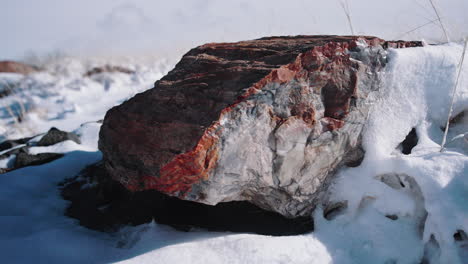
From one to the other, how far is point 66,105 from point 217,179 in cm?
680

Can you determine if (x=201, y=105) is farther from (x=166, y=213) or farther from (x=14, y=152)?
(x=14, y=152)

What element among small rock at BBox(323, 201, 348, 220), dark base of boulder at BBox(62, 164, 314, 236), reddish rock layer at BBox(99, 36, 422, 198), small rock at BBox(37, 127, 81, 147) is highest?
reddish rock layer at BBox(99, 36, 422, 198)

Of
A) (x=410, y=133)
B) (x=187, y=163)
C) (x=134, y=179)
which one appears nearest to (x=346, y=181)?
(x=410, y=133)

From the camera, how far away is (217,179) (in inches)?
70.6

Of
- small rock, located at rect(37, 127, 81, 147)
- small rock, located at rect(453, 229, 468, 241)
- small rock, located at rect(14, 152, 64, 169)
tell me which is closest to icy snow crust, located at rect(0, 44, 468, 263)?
small rock, located at rect(453, 229, 468, 241)

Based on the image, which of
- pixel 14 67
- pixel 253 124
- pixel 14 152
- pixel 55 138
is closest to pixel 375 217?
pixel 253 124

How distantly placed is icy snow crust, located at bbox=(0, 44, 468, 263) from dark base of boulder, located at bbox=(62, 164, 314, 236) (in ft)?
0.33

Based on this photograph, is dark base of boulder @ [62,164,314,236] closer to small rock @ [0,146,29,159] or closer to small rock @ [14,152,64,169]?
small rock @ [14,152,64,169]

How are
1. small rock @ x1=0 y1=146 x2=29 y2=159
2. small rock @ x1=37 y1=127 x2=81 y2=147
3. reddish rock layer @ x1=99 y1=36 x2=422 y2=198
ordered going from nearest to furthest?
reddish rock layer @ x1=99 y1=36 x2=422 y2=198 → small rock @ x1=0 y1=146 x2=29 y2=159 → small rock @ x1=37 y1=127 x2=81 y2=147

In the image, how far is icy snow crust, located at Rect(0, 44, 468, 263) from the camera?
6.00 ft

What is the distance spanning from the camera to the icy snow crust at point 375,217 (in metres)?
1.83

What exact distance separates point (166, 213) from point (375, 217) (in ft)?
4.48

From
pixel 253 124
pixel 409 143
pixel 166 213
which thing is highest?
pixel 253 124

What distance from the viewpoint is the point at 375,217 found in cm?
204
